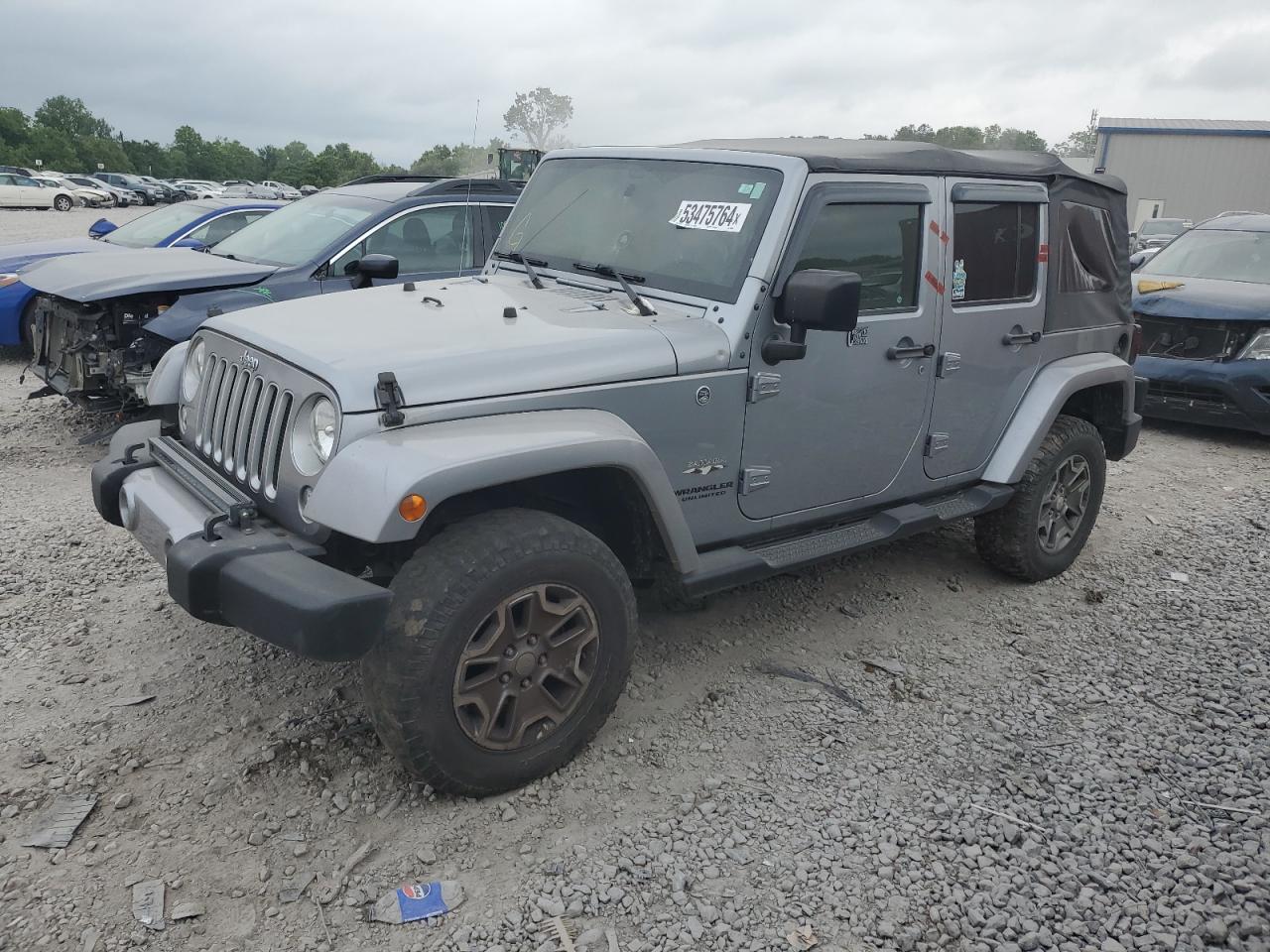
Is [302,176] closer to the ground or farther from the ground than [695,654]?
farther from the ground

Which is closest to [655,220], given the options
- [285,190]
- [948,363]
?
[948,363]

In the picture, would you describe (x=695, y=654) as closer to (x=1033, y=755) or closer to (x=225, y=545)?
(x=1033, y=755)

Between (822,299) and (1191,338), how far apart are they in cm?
605

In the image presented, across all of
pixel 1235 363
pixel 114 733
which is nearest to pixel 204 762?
pixel 114 733

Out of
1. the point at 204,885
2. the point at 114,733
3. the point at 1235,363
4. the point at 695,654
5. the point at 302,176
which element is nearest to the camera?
the point at 204,885

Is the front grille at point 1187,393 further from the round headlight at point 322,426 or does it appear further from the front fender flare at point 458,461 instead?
the round headlight at point 322,426

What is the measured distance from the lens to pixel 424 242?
22.9 feet

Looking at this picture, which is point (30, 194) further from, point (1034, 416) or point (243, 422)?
point (1034, 416)

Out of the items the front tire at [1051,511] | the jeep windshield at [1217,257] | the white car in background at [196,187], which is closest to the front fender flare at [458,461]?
the front tire at [1051,511]

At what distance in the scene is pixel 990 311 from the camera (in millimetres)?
4281

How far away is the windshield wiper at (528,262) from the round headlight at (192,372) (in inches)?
49.7

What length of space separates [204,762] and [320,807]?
0.48 m

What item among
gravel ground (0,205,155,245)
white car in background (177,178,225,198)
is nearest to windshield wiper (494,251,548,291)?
gravel ground (0,205,155,245)

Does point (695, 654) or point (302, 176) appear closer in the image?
point (695, 654)
